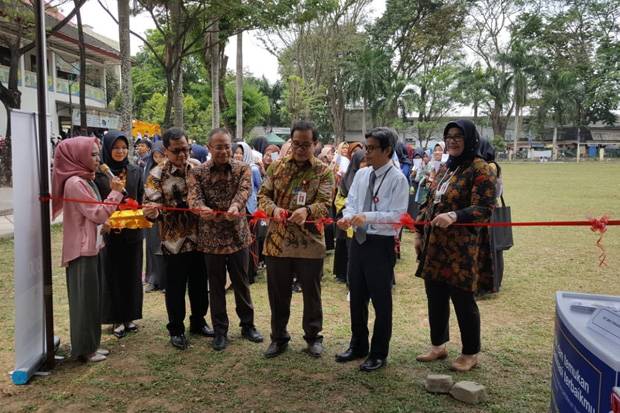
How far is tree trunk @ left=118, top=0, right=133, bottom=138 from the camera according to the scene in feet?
35.8

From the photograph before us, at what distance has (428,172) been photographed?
30.6ft

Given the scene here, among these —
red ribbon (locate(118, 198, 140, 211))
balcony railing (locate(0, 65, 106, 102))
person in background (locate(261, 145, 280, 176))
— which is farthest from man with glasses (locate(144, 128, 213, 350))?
balcony railing (locate(0, 65, 106, 102))

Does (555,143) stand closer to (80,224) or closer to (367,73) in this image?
(367,73)

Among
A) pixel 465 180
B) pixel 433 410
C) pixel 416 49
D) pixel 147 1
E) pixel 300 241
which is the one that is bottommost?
pixel 433 410

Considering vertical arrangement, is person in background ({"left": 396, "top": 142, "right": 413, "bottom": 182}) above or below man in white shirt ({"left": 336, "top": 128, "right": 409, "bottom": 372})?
above

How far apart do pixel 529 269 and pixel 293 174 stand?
14.5 ft

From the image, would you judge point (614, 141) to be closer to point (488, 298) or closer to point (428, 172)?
point (428, 172)

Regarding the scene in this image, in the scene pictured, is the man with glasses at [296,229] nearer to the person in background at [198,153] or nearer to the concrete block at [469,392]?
the concrete block at [469,392]

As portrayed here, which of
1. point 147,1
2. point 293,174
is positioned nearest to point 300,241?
point 293,174

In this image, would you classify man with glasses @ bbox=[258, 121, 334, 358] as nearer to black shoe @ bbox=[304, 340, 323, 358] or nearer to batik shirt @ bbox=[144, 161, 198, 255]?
black shoe @ bbox=[304, 340, 323, 358]

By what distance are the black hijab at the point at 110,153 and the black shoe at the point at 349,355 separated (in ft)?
8.13

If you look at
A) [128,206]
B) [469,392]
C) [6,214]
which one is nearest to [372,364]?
[469,392]

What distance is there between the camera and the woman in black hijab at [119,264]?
421 cm

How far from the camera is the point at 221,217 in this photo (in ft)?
13.1
